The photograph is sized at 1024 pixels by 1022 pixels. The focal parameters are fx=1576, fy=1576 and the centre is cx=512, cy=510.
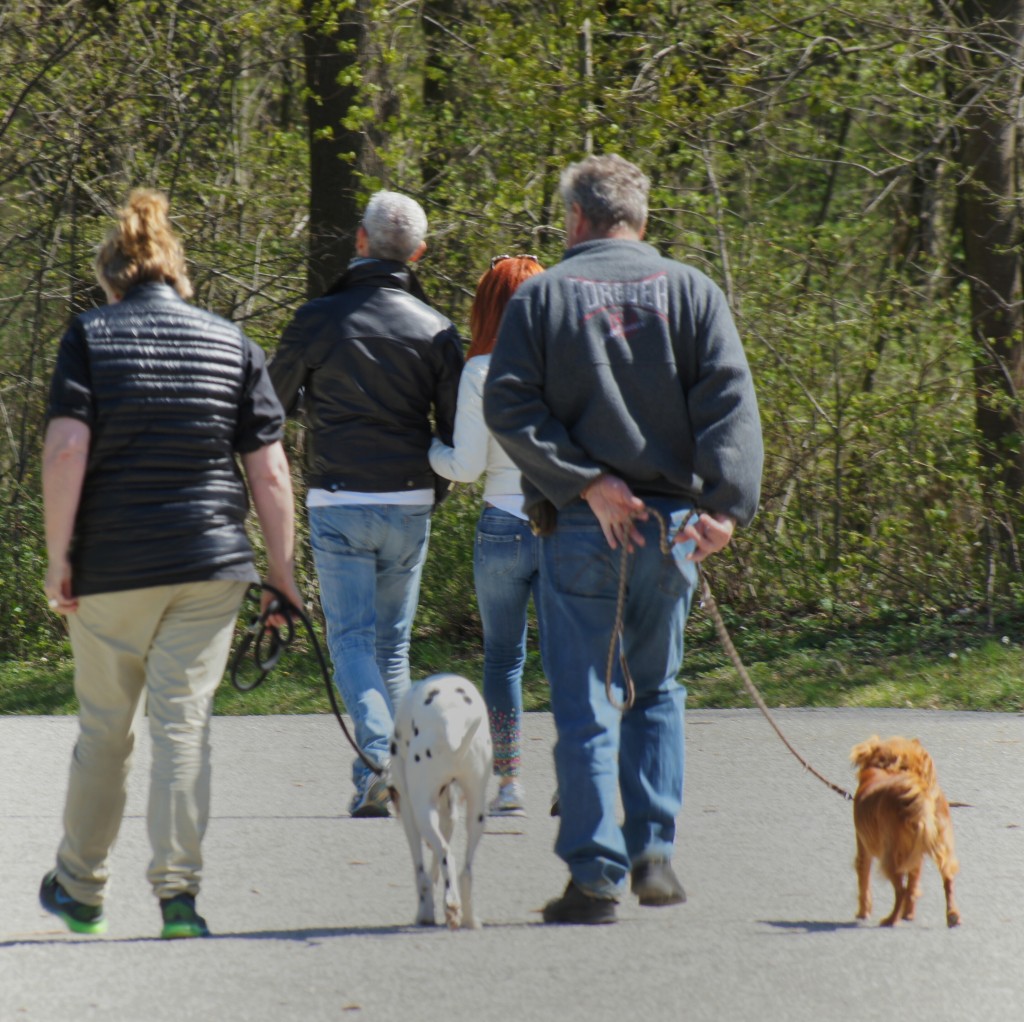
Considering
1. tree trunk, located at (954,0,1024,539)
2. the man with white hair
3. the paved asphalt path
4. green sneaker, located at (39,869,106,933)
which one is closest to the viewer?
the paved asphalt path

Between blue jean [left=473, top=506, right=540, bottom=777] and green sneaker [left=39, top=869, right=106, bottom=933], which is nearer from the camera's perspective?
green sneaker [left=39, top=869, right=106, bottom=933]

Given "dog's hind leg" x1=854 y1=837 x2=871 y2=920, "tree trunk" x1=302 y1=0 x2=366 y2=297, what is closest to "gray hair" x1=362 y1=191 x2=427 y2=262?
"dog's hind leg" x1=854 y1=837 x2=871 y2=920

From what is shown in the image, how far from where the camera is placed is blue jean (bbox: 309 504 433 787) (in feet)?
18.0

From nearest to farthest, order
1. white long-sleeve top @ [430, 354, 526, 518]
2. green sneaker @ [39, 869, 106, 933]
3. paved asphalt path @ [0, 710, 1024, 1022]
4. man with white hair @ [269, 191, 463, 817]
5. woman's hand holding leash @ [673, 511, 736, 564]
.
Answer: paved asphalt path @ [0, 710, 1024, 1022], woman's hand holding leash @ [673, 511, 736, 564], green sneaker @ [39, 869, 106, 933], white long-sleeve top @ [430, 354, 526, 518], man with white hair @ [269, 191, 463, 817]

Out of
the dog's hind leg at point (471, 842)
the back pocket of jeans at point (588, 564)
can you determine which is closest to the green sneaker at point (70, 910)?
the dog's hind leg at point (471, 842)

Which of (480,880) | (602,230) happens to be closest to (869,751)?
(480,880)

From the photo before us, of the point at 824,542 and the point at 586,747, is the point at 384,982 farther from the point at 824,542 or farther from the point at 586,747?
the point at 824,542

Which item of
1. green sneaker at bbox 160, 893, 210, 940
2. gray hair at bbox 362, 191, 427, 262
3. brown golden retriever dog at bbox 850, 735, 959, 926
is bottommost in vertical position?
green sneaker at bbox 160, 893, 210, 940

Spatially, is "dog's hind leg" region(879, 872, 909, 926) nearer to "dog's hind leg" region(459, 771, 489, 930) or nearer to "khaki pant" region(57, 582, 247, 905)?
"dog's hind leg" region(459, 771, 489, 930)

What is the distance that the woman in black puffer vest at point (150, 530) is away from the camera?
402 cm

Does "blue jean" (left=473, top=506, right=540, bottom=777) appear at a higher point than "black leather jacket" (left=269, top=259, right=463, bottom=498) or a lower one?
lower

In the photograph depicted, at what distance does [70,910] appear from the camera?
167 inches

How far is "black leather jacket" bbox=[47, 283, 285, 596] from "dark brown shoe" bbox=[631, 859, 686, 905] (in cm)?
137

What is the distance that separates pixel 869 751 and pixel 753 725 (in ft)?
10.1
